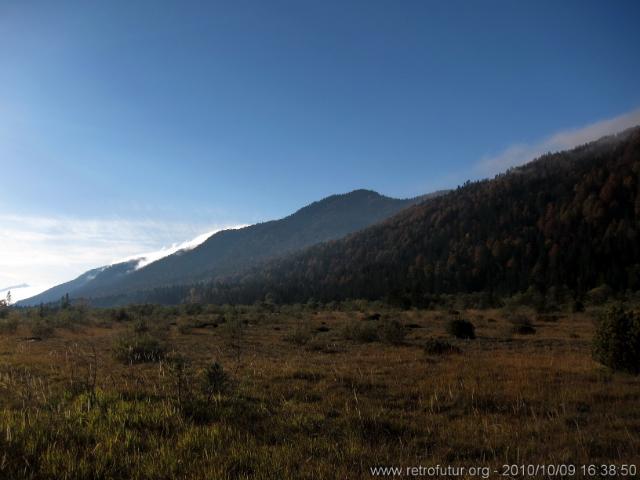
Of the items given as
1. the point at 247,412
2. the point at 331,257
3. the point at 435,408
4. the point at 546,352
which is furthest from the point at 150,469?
the point at 331,257

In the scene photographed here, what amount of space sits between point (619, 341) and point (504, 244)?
114292 mm

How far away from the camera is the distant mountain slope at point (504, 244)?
8688cm

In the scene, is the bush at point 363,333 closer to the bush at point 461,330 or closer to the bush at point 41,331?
the bush at point 461,330

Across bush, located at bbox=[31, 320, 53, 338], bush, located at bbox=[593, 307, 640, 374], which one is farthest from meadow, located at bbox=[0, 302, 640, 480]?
bush, located at bbox=[31, 320, 53, 338]

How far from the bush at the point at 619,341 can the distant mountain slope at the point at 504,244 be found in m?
49.6

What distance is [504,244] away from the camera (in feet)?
384

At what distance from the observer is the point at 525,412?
7.48 meters

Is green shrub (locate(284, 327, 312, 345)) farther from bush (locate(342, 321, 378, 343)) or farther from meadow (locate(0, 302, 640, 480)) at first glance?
meadow (locate(0, 302, 640, 480))

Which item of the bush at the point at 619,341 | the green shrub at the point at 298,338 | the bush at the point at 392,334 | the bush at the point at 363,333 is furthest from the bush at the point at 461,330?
the bush at the point at 619,341

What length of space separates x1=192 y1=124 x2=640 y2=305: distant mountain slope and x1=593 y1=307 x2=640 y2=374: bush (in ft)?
163

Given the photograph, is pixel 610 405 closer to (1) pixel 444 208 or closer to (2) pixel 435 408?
(2) pixel 435 408

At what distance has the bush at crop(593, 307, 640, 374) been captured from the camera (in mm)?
11359

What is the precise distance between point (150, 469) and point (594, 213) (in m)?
134

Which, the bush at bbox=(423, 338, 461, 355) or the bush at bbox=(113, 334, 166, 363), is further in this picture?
the bush at bbox=(423, 338, 461, 355)
